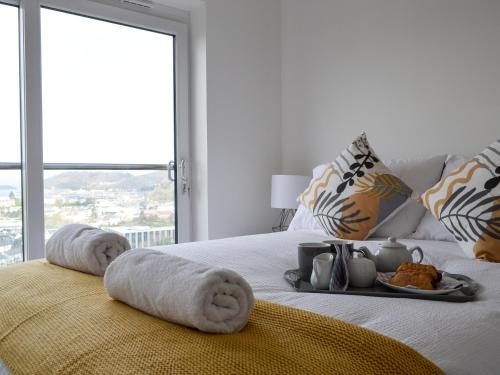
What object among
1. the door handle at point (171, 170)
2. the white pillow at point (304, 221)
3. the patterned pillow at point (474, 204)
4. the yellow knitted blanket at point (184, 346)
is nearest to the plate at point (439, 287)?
the yellow knitted blanket at point (184, 346)

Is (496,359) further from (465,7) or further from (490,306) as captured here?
(465,7)

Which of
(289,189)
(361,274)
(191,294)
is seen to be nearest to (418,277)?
(361,274)

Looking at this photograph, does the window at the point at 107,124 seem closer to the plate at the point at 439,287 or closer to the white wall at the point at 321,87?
the white wall at the point at 321,87

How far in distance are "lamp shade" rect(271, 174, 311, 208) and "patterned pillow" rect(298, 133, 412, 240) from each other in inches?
25.7

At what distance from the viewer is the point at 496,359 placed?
0.94 meters

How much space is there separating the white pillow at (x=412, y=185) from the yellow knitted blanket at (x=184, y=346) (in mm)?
1366

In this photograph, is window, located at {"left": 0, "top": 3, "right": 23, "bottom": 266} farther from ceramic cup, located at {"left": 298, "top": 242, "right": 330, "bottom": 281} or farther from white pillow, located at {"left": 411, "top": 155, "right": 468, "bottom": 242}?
white pillow, located at {"left": 411, "top": 155, "right": 468, "bottom": 242}

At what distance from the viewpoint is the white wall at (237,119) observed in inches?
131

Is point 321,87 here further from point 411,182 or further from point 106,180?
point 106,180

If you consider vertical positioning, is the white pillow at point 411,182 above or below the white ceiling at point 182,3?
below

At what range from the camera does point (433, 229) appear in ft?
7.01

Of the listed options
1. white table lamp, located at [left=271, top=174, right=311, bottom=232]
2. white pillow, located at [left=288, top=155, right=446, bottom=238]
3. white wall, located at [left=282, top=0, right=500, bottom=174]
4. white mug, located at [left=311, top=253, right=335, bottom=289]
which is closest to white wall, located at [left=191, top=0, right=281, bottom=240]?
white wall, located at [left=282, top=0, right=500, bottom=174]

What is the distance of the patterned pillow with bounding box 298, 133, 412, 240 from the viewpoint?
7.12ft

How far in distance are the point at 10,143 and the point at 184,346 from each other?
2.28m
